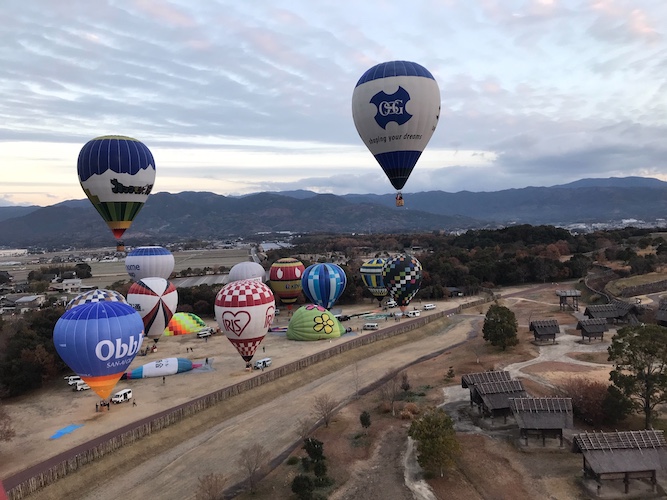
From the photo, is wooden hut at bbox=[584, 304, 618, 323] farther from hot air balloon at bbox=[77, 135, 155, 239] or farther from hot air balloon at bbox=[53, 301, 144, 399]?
hot air balloon at bbox=[77, 135, 155, 239]

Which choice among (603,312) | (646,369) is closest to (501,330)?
(603,312)

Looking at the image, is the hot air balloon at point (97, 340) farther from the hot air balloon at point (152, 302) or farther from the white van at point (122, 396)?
the hot air balloon at point (152, 302)

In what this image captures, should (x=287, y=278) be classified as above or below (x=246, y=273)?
below

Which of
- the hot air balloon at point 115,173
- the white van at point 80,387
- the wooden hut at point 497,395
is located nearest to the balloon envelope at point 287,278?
the hot air balloon at point 115,173

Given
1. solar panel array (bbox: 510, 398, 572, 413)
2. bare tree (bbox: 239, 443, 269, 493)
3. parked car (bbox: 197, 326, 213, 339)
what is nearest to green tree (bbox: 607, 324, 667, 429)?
solar panel array (bbox: 510, 398, 572, 413)

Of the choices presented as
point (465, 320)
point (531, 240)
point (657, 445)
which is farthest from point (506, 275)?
point (657, 445)

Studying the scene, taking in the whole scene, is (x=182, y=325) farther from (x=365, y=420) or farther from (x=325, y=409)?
(x=365, y=420)

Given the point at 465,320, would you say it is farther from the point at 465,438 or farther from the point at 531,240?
the point at 531,240
